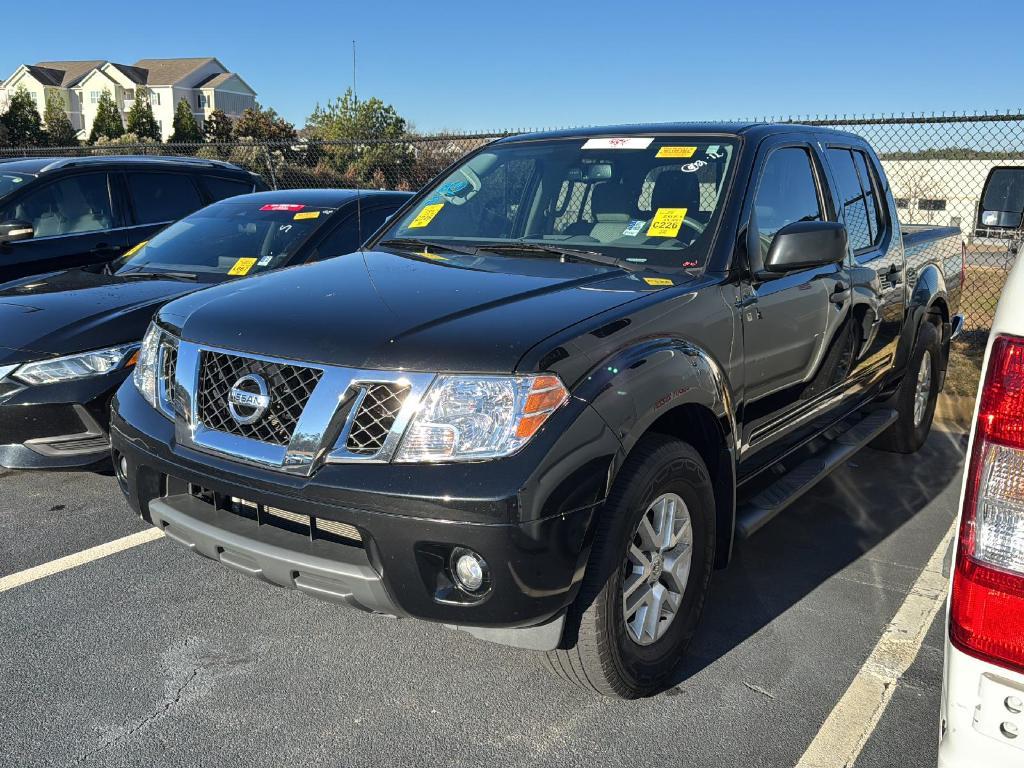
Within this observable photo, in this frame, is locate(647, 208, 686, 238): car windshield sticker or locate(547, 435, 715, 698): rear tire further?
locate(647, 208, 686, 238): car windshield sticker

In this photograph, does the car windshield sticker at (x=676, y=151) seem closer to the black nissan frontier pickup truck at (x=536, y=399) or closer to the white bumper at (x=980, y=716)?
the black nissan frontier pickup truck at (x=536, y=399)

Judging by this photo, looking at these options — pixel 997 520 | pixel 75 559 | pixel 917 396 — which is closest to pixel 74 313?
pixel 75 559

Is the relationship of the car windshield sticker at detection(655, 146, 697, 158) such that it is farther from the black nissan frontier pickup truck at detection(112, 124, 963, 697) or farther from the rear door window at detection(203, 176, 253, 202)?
the rear door window at detection(203, 176, 253, 202)

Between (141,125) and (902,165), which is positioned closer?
(902,165)

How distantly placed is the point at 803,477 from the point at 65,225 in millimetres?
5768

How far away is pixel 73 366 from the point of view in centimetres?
415

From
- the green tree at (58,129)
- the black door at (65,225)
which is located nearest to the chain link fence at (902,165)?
the black door at (65,225)

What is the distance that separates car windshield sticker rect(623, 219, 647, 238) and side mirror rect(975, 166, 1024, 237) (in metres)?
1.26

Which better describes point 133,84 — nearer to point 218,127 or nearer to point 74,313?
point 218,127

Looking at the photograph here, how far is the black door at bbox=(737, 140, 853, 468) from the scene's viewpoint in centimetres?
338

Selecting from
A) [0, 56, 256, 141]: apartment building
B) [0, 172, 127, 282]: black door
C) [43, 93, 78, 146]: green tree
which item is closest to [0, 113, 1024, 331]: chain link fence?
[0, 172, 127, 282]: black door

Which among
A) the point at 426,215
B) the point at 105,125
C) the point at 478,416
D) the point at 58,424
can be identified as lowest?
the point at 58,424

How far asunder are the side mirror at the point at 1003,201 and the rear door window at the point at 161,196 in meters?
5.96

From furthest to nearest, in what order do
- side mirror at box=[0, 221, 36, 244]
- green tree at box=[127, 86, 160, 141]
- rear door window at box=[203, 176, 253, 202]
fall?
green tree at box=[127, 86, 160, 141], rear door window at box=[203, 176, 253, 202], side mirror at box=[0, 221, 36, 244]
